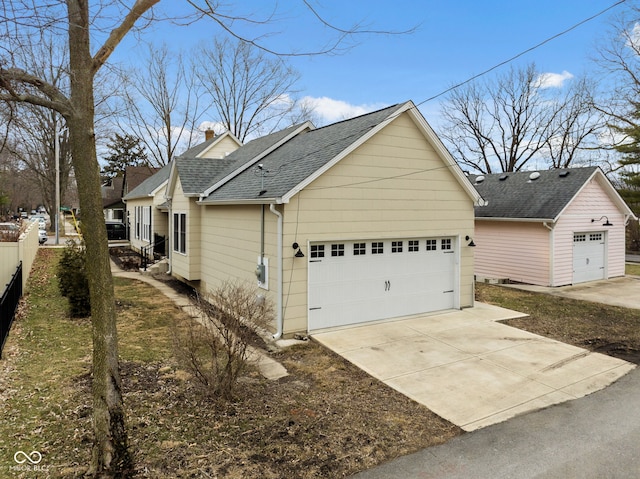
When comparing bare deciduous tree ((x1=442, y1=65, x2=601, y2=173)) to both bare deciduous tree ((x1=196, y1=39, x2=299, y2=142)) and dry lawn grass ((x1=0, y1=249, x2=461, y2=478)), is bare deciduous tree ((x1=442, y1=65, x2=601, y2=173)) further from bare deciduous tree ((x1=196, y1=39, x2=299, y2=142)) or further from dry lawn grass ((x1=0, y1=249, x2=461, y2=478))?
dry lawn grass ((x1=0, y1=249, x2=461, y2=478))

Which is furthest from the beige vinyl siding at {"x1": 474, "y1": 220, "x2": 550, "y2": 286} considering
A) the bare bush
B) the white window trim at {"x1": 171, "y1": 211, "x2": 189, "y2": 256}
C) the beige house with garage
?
the bare bush

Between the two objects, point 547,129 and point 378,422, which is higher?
point 547,129

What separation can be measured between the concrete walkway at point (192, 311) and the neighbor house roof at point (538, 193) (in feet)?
35.3

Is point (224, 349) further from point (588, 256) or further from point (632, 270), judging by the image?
point (632, 270)

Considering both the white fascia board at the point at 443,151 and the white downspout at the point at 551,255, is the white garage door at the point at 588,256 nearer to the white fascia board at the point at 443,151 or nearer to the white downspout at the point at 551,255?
the white downspout at the point at 551,255

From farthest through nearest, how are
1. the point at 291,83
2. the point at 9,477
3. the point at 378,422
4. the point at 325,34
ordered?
the point at 291,83 < the point at 378,422 < the point at 325,34 < the point at 9,477

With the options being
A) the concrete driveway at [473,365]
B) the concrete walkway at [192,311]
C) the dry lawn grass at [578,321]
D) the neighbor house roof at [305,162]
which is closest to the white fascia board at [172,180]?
the neighbor house roof at [305,162]

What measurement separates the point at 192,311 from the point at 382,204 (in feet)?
18.3

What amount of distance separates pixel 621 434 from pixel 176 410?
5.48 meters

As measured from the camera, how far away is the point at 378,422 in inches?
210

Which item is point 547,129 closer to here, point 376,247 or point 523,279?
point 523,279

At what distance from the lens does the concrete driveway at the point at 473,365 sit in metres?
5.93

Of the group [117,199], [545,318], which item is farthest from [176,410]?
[117,199]

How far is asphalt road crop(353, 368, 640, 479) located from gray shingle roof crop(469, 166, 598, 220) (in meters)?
Result: 11.4
